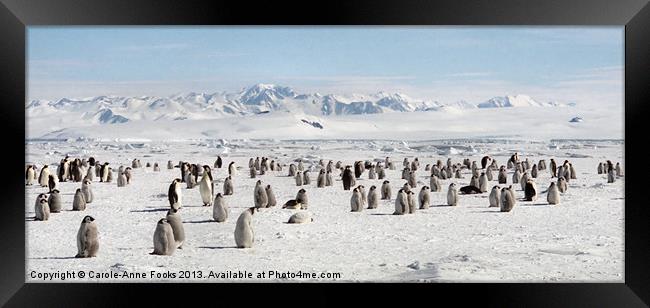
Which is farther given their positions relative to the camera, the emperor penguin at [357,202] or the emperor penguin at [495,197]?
the emperor penguin at [495,197]

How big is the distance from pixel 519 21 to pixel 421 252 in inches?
161

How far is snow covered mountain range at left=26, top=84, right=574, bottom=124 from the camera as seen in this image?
104 meters

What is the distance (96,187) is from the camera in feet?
56.9

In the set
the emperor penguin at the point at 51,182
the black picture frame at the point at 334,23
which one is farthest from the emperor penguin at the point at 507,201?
the emperor penguin at the point at 51,182

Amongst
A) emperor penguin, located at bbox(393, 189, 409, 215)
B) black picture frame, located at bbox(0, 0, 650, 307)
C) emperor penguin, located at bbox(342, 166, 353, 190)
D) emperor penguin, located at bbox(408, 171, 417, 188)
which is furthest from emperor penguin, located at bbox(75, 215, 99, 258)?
emperor penguin, located at bbox(408, 171, 417, 188)

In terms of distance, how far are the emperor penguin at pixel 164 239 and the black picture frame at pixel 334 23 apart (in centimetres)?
221

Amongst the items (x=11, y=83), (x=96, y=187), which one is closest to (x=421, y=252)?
(x=11, y=83)

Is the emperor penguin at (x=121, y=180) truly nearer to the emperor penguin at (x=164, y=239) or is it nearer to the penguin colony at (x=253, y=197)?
the penguin colony at (x=253, y=197)

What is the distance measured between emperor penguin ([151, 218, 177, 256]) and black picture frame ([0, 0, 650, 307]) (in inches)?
87.0

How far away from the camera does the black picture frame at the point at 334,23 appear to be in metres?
4.35

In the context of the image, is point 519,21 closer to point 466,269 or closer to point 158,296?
point 158,296

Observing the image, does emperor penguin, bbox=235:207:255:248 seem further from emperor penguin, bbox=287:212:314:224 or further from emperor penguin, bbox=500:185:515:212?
emperor penguin, bbox=500:185:515:212

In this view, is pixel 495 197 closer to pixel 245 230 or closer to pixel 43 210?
pixel 245 230

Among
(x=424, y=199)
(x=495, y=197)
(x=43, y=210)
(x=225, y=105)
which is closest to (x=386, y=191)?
(x=424, y=199)
